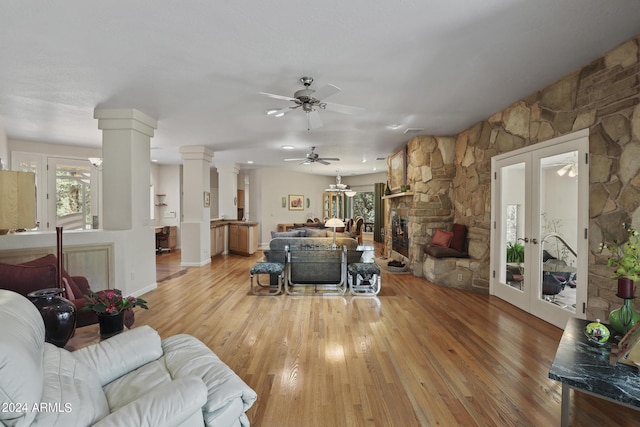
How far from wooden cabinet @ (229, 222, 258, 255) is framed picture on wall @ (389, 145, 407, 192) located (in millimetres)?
4012

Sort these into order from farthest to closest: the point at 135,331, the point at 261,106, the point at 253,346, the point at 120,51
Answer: the point at 261,106
the point at 253,346
the point at 120,51
the point at 135,331

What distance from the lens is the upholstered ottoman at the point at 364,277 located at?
452cm

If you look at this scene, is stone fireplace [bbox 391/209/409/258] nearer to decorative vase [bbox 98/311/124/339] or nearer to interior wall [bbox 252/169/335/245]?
interior wall [bbox 252/169/335/245]

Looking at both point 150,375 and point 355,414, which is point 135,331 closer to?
point 150,375

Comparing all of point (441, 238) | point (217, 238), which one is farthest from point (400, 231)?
point (217, 238)

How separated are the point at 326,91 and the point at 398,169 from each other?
450 cm

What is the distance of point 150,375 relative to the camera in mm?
1599

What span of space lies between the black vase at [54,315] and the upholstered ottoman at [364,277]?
342cm

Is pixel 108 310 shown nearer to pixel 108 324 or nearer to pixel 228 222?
pixel 108 324

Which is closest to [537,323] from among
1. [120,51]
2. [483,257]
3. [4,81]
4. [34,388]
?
[483,257]

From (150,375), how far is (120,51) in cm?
273

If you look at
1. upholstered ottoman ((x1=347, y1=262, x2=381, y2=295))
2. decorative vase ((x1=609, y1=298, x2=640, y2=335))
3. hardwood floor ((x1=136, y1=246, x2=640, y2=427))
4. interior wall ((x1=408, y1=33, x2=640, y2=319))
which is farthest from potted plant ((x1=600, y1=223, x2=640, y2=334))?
upholstered ottoman ((x1=347, y1=262, x2=381, y2=295))

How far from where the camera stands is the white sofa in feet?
3.20

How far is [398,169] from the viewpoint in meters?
7.11
